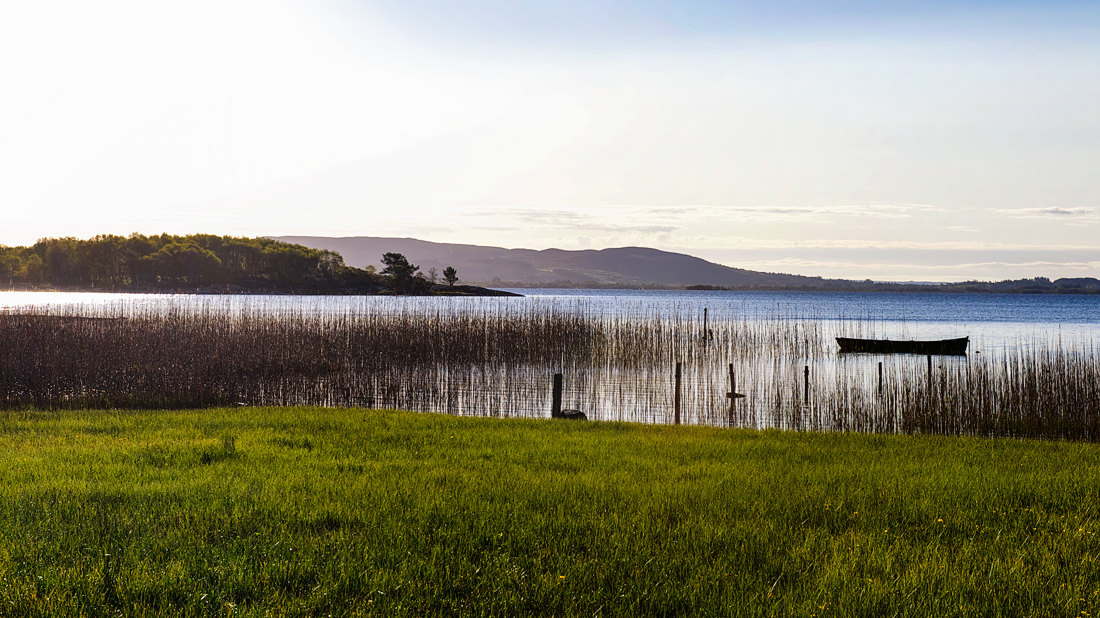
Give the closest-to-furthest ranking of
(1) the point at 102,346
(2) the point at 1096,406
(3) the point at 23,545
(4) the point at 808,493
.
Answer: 1. (3) the point at 23,545
2. (4) the point at 808,493
3. (2) the point at 1096,406
4. (1) the point at 102,346

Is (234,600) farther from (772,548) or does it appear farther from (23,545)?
(772,548)

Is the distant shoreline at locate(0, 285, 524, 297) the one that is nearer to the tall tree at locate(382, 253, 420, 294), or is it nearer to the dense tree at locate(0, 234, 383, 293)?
the dense tree at locate(0, 234, 383, 293)

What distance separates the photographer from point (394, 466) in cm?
875

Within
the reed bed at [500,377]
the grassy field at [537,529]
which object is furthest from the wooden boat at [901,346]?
the grassy field at [537,529]

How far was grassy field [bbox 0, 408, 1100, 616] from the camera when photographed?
506 centimetres

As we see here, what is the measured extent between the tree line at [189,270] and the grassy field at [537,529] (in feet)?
313


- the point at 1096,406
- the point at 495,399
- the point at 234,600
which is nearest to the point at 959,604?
the point at 234,600

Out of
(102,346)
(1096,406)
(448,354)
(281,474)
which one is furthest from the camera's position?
(448,354)

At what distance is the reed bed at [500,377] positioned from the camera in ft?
51.3

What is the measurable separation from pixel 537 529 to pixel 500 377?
1720 cm

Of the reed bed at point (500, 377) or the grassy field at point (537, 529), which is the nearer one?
the grassy field at point (537, 529)

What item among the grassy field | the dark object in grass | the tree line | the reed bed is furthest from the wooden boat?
the tree line

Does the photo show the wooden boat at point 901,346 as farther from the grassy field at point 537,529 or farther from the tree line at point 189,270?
the tree line at point 189,270

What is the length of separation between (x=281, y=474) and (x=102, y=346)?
13.0 metres
